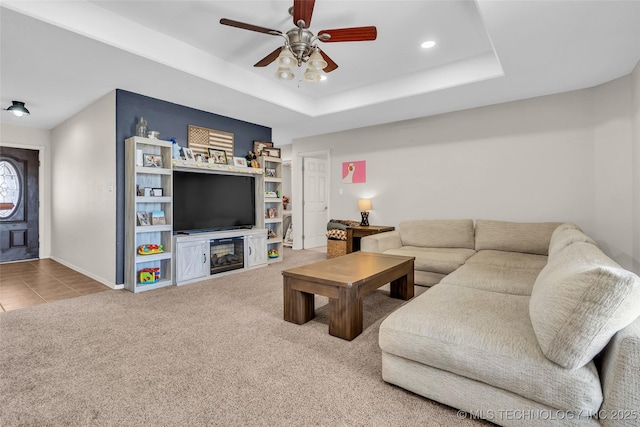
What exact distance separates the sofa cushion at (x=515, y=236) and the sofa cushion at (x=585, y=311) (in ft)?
9.02

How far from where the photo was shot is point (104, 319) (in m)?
2.79

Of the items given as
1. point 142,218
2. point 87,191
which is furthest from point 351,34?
point 87,191

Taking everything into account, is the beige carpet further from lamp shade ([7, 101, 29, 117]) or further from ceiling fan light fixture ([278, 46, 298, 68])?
lamp shade ([7, 101, 29, 117])

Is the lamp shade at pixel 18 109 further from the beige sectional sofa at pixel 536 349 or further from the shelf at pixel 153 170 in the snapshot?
the beige sectional sofa at pixel 536 349

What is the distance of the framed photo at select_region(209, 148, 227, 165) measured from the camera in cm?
465

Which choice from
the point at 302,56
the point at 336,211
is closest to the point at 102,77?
the point at 302,56

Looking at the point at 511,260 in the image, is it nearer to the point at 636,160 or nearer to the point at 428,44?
the point at 636,160

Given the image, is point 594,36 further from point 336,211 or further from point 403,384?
point 336,211

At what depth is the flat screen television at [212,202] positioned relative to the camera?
414cm

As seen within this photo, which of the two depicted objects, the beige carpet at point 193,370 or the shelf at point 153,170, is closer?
the beige carpet at point 193,370

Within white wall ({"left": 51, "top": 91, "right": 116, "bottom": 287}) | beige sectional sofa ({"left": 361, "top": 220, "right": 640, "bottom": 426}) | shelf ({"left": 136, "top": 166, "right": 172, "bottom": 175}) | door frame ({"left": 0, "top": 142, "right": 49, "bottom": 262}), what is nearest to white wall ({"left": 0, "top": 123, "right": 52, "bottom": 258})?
door frame ({"left": 0, "top": 142, "right": 49, "bottom": 262})

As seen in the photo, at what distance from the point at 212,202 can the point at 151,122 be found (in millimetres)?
1297

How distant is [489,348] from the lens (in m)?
1.41

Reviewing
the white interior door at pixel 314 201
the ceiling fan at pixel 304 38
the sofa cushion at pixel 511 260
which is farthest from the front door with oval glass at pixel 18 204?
the sofa cushion at pixel 511 260
